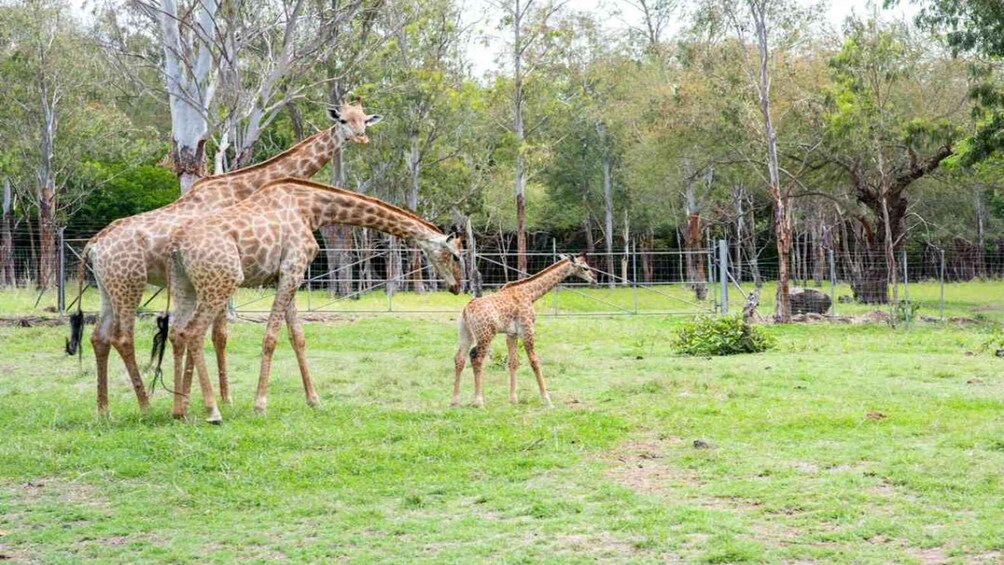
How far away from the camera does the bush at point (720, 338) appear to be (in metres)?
17.5

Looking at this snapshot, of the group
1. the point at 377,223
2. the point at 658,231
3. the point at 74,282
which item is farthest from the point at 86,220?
the point at 377,223

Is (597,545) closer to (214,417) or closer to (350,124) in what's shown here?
(214,417)

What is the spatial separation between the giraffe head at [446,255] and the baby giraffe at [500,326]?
437 mm

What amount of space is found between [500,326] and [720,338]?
691 cm

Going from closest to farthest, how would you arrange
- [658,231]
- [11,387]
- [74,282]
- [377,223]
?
1. [377,223]
2. [11,387]
3. [74,282]
4. [658,231]

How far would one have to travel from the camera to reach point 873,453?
29.3 feet

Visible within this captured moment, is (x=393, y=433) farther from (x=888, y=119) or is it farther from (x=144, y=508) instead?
(x=888, y=119)

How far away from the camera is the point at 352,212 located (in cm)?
1213

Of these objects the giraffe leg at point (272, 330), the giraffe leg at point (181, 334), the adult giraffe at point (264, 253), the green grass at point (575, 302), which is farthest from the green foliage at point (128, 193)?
the giraffe leg at point (181, 334)

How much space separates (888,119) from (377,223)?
19901 millimetres

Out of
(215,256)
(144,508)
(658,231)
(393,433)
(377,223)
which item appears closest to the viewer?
(144,508)

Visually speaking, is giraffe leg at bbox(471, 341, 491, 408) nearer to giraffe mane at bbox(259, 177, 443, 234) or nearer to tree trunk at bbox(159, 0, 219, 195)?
giraffe mane at bbox(259, 177, 443, 234)

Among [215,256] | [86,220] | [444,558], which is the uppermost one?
[86,220]

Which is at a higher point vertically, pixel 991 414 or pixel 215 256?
pixel 215 256
